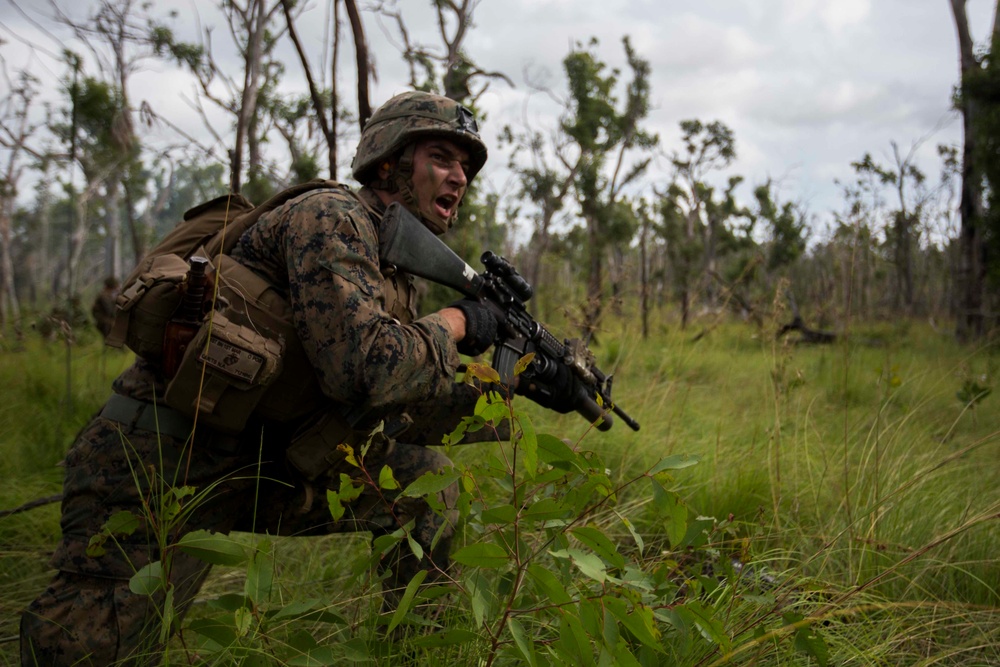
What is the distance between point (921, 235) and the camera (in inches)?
866

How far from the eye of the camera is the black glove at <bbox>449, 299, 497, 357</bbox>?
6.57 ft

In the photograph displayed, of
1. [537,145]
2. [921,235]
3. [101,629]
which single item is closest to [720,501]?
[101,629]

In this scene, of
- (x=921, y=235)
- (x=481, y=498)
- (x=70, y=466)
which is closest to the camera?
(x=481, y=498)

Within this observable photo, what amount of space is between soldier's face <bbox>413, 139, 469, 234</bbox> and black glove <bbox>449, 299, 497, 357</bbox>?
29 cm

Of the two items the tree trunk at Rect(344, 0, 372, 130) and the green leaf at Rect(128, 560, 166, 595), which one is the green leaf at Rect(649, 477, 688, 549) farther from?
the tree trunk at Rect(344, 0, 372, 130)

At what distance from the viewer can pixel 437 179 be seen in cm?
207

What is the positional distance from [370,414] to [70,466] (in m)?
0.73

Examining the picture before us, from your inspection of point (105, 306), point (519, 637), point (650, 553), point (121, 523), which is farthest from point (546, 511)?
point (105, 306)

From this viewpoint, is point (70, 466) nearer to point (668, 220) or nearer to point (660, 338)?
point (660, 338)

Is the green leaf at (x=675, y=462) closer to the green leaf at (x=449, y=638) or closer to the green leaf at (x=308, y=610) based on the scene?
the green leaf at (x=449, y=638)

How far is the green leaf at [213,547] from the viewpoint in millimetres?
1037

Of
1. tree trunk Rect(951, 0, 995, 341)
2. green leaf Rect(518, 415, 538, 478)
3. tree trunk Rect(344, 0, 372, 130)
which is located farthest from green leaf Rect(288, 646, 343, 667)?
tree trunk Rect(951, 0, 995, 341)

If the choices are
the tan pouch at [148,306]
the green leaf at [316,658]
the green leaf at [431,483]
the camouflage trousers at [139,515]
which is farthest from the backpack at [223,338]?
the green leaf at [431,483]

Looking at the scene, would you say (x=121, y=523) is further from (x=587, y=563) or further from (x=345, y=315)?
(x=587, y=563)
